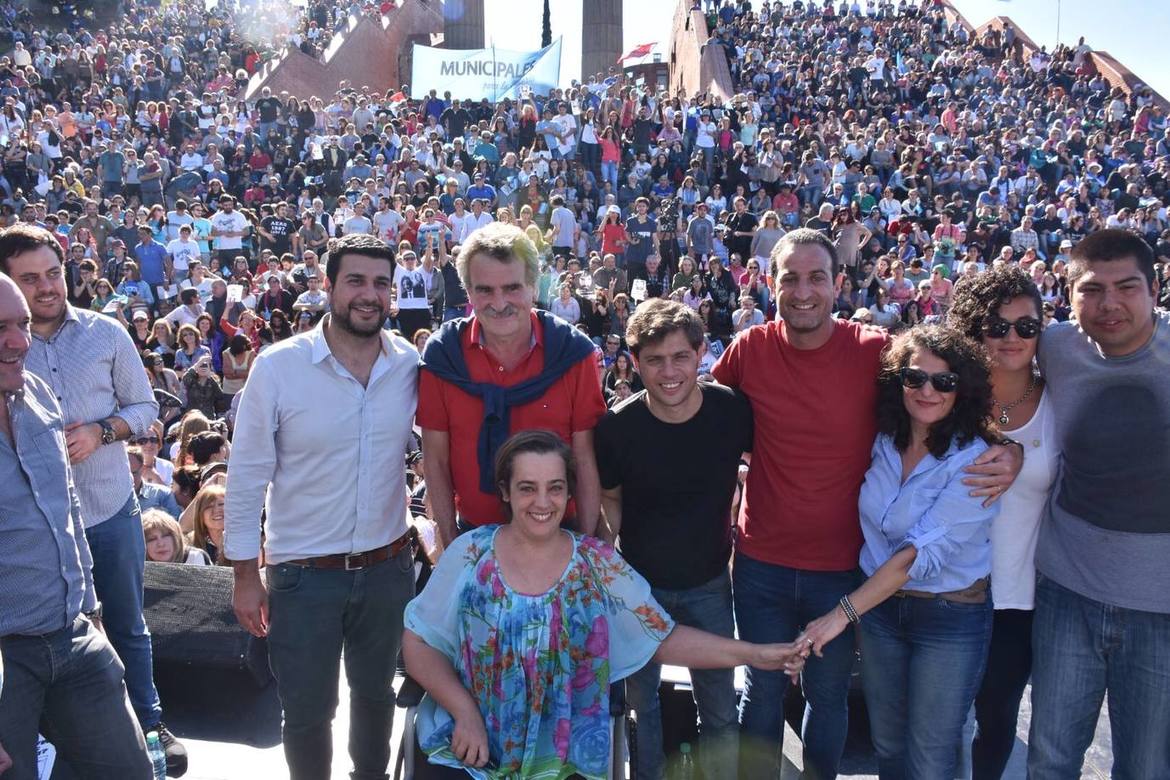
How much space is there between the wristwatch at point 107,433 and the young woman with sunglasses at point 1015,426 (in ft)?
9.03

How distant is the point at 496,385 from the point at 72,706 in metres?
1.42

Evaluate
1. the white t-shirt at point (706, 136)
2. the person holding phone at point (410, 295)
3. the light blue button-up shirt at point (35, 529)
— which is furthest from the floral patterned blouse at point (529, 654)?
the white t-shirt at point (706, 136)

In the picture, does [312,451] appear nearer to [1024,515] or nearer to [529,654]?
[529,654]

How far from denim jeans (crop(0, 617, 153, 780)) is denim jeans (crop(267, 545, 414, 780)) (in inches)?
17.5

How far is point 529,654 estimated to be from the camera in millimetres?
2480

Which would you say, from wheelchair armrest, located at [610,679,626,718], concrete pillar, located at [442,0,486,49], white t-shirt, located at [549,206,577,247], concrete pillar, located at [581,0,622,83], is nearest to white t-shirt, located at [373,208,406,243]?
white t-shirt, located at [549,206,577,247]

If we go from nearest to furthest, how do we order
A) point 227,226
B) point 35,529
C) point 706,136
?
point 35,529 < point 227,226 < point 706,136

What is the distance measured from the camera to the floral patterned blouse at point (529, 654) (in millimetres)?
2488

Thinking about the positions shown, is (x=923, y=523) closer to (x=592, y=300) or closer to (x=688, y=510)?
(x=688, y=510)

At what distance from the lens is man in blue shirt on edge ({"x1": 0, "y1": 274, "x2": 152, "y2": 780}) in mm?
2232

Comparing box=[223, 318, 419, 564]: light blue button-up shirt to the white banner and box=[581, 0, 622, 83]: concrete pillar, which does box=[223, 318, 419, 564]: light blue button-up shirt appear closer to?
the white banner

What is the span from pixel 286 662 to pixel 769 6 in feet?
93.7

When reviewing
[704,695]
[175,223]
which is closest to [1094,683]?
[704,695]

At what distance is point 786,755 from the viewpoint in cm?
347
